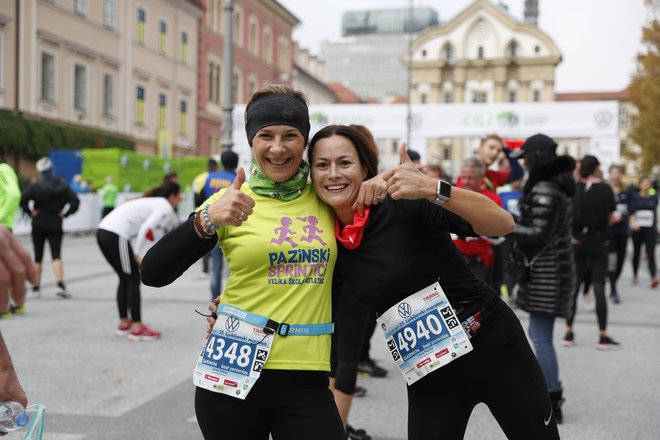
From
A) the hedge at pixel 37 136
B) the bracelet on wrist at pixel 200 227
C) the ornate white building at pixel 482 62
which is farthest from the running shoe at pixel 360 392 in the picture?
the ornate white building at pixel 482 62

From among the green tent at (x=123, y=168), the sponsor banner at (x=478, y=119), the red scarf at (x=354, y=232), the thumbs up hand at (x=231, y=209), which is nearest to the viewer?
the thumbs up hand at (x=231, y=209)

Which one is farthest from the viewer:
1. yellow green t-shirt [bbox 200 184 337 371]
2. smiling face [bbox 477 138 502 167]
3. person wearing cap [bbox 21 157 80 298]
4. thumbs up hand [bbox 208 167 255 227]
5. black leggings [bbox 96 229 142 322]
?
person wearing cap [bbox 21 157 80 298]

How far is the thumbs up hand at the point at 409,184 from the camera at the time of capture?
243 cm

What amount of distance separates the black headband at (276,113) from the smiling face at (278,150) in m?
0.02

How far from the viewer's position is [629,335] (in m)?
8.17

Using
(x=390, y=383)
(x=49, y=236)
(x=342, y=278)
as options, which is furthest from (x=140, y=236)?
(x=342, y=278)

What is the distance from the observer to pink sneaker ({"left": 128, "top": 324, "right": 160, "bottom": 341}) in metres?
7.53

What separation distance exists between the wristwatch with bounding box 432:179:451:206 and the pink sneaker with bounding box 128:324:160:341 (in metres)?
5.69

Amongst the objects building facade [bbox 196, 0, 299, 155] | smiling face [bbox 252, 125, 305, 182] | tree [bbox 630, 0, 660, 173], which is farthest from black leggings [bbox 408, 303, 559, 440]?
building facade [bbox 196, 0, 299, 155]

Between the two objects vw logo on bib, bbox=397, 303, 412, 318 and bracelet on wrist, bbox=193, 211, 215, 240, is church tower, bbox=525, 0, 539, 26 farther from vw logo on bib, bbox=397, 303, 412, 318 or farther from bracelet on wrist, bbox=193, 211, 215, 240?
bracelet on wrist, bbox=193, 211, 215, 240

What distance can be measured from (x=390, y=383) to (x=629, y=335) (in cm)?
357

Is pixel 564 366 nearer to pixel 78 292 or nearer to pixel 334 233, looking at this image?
pixel 334 233

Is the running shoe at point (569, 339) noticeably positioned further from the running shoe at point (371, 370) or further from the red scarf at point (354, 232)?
the red scarf at point (354, 232)

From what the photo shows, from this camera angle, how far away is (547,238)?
4.84 metres
